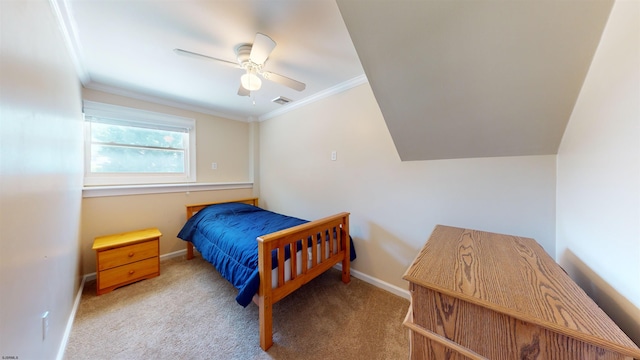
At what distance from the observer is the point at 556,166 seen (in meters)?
1.28

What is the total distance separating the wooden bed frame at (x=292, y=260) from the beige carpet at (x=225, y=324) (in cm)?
19

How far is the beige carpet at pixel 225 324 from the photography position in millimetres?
1351

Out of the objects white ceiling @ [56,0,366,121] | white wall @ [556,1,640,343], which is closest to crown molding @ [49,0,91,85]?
white ceiling @ [56,0,366,121]

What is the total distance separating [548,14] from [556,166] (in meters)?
0.97

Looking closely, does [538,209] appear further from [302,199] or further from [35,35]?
[35,35]

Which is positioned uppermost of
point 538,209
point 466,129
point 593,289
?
point 466,129

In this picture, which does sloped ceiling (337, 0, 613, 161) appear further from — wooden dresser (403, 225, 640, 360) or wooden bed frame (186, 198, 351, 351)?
wooden bed frame (186, 198, 351, 351)

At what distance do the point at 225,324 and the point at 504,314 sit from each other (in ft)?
5.87

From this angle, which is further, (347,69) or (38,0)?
(347,69)

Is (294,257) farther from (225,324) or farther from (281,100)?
(281,100)

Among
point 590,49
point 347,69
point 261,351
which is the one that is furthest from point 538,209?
point 261,351

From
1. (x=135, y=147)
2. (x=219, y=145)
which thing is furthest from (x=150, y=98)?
(x=219, y=145)

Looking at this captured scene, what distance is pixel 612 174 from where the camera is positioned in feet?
2.29

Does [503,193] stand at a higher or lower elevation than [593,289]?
higher
